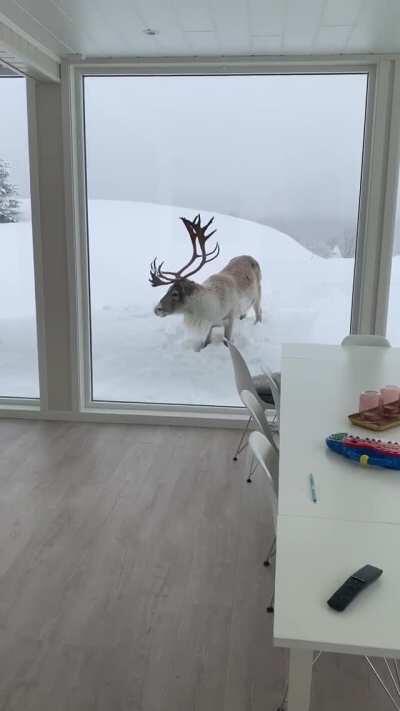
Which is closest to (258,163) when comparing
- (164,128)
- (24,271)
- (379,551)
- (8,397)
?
(164,128)

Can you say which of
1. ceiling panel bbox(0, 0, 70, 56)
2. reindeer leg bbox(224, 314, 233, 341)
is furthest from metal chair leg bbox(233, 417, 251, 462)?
ceiling panel bbox(0, 0, 70, 56)

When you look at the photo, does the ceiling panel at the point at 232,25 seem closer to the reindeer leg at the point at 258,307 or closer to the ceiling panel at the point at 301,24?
the ceiling panel at the point at 301,24

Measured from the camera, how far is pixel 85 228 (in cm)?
492

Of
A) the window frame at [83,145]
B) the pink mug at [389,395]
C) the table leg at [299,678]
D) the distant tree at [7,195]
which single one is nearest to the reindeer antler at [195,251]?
the window frame at [83,145]

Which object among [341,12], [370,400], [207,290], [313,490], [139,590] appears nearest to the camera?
[313,490]

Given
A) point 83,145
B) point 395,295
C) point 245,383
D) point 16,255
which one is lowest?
point 245,383

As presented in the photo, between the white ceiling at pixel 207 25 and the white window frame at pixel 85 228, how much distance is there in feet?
0.51

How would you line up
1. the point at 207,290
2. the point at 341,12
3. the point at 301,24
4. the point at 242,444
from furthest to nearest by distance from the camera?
the point at 207,290
the point at 242,444
the point at 301,24
the point at 341,12

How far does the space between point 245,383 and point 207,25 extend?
2152 mm

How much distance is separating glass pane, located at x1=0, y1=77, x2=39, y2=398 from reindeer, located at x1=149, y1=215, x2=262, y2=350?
1050 mm

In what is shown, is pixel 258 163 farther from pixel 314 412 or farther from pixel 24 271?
pixel 314 412

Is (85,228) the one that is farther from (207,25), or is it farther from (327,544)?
(327,544)

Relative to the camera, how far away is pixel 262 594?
2768 mm

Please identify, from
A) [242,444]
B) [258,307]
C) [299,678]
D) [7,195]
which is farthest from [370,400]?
[7,195]
